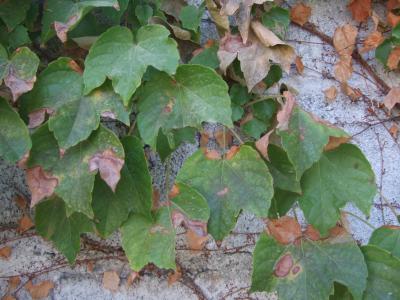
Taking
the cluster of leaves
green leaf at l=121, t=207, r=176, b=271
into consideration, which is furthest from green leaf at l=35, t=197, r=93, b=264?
green leaf at l=121, t=207, r=176, b=271

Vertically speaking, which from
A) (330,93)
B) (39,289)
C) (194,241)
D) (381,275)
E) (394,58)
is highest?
(394,58)

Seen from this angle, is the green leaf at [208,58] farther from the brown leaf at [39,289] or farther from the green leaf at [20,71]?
the brown leaf at [39,289]

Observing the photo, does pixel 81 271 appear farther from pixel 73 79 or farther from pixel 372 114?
pixel 372 114

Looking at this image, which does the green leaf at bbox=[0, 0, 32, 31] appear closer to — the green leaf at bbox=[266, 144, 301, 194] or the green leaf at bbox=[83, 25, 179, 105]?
the green leaf at bbox=[83, 25, 179, 105]

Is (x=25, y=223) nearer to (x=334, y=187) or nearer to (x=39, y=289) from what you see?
(x=39, y=289)

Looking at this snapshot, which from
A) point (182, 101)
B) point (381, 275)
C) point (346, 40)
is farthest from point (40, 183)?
point (346, 40)

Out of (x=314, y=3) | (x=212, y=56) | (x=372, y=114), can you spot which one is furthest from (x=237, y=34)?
(x=372, y=114)

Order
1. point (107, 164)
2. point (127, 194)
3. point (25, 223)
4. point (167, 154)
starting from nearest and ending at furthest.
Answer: point (107, 164) → point (127, 194) → point (167, 154) → point (25, 223)
